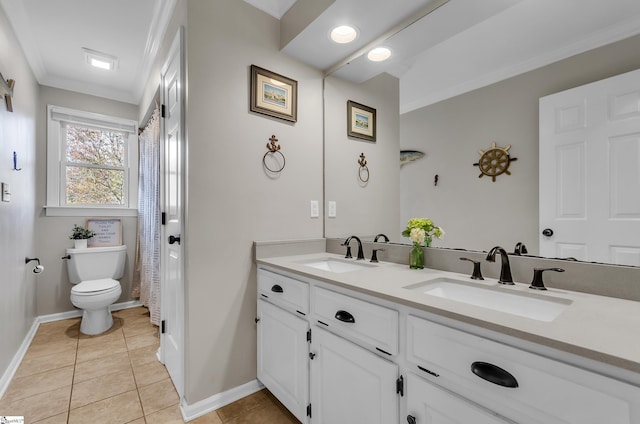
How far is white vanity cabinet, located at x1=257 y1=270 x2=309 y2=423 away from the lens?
1.38 meters

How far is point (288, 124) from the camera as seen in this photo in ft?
6.42

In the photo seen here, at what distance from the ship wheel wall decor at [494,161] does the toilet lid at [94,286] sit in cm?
309

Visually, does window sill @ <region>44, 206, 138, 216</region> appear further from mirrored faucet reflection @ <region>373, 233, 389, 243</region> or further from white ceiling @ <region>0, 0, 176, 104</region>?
mirrored faucet reflection @ <region>373, 233, 389, 243</region>

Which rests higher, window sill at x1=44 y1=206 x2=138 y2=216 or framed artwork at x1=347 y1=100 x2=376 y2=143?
framed artwork at x1=347 y1=100 x2=376 y2=143

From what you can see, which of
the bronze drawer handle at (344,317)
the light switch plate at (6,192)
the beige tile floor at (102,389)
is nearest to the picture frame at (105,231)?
the beige tile floor at (102,389)

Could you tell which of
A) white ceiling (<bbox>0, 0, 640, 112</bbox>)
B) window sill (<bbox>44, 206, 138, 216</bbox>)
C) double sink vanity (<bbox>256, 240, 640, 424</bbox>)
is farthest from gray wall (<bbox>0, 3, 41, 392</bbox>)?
double sink vanity (<bbox>256, 240, 640, 424</bbox>)

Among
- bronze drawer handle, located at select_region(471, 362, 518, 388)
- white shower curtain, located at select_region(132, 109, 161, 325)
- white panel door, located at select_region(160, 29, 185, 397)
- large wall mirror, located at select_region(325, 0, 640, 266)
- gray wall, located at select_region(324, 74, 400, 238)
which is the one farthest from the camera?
white shower curtain, located at select_region(132, 109, 161, 325)

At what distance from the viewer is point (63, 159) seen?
9.86 ft

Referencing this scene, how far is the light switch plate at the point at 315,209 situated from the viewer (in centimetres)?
207

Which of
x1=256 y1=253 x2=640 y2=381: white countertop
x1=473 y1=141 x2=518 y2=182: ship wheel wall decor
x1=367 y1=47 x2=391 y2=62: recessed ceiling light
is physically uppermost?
x1=367 y1=47 x2=391 y2=62: recessed ceiling light

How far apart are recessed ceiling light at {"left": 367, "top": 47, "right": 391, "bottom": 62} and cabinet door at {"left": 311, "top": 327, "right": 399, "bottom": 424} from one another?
5.35 feet

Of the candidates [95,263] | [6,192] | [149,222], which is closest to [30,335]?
[95,263]

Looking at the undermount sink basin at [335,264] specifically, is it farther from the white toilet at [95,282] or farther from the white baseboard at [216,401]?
the white toilet at [95,282]

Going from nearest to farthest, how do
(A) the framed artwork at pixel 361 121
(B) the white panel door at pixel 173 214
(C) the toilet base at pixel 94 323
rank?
(B) the white panel door at pixel 173 214
(A) the framed artwork at pixel 361 121
(C) the toilet base at pixel 94 323
